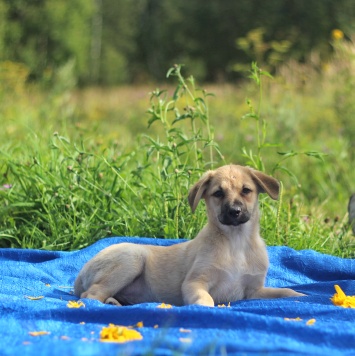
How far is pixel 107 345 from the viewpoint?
3.02 m

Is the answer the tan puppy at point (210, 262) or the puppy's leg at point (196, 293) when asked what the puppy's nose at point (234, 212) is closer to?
the tan puppy at point (210, 262)

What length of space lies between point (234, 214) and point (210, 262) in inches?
13.4

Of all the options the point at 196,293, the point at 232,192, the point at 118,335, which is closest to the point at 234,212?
the point at 232,192

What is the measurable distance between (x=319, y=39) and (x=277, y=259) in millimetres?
19324

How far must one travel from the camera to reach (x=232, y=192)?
4.21 metres

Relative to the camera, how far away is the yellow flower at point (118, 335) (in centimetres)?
316

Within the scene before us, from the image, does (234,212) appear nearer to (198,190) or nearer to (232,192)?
(232,192)

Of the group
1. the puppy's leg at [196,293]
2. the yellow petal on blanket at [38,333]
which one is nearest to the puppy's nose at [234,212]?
the puppy's leg at [196,293]

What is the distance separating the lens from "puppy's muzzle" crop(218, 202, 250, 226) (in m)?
4.06

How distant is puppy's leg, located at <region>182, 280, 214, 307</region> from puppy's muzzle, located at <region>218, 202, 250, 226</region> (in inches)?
15.0

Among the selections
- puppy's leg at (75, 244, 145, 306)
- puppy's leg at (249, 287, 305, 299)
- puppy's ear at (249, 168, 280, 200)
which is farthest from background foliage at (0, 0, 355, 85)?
puppy's leg at (249, 287, 305, 299)

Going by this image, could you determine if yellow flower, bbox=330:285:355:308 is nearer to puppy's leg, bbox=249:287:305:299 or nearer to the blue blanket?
the blue blanket

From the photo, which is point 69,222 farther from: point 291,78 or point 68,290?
point 291,78

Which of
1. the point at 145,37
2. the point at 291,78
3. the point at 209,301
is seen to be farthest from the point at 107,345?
the point at 145,37
